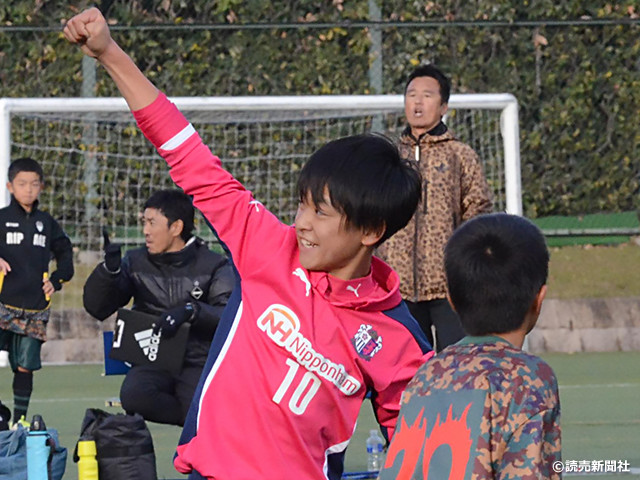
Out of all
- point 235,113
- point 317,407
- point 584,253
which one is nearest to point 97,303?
point 317,407

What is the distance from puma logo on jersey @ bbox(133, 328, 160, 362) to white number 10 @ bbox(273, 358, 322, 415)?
11.0ft

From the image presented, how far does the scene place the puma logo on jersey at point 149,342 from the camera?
22.6ft

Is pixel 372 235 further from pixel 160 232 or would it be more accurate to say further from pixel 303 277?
pixel 160 232

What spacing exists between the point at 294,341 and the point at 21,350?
5887 millimetres

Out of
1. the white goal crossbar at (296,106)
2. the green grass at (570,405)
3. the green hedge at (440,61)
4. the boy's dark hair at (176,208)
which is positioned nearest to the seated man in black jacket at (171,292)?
the boy's dark hair at (176,208)

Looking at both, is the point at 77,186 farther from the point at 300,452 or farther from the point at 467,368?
the point at 467,368

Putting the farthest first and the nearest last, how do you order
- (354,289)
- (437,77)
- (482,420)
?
(437,77) → (354,289) → (482,420)

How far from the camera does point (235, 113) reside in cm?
1327

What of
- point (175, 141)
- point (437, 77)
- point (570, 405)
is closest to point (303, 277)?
point (175, 141)

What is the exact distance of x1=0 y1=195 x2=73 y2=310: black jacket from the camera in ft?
30.2

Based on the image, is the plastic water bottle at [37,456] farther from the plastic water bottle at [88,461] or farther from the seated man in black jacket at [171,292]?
the seated man in black jacket at [171,292]

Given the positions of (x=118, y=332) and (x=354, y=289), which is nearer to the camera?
(x=354, y=289)

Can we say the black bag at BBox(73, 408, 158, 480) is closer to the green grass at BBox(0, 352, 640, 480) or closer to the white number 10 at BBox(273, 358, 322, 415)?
the green grass at BBox(0, 352, 640, 480)

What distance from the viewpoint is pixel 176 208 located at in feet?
23.4
